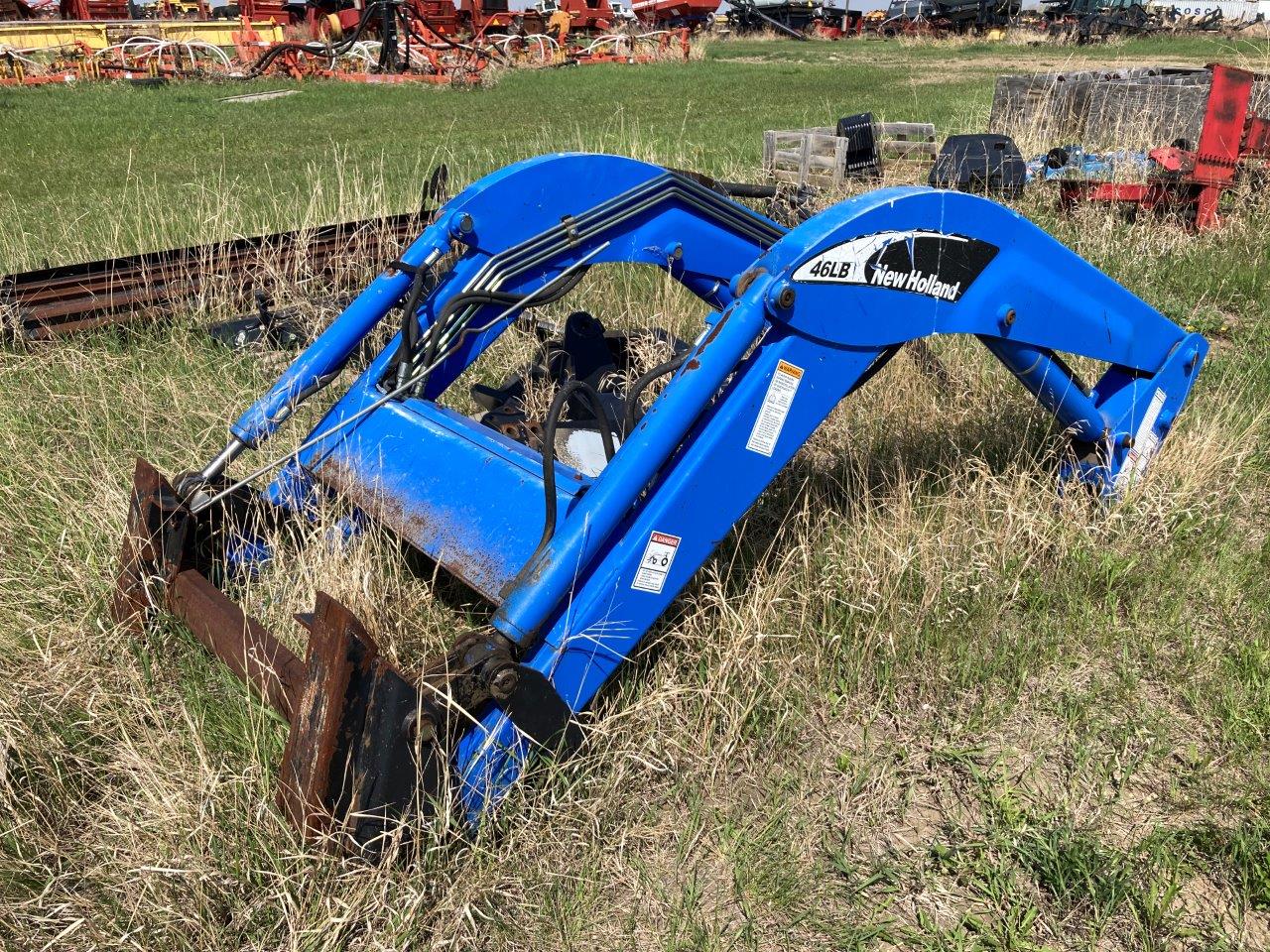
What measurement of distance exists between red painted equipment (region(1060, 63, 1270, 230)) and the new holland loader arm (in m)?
4.40

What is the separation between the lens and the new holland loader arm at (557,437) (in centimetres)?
202

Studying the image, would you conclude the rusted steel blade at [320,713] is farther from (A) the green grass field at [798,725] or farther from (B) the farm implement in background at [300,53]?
(B) the farm implement in background at [300,53]

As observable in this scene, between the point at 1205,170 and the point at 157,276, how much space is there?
22.3ft

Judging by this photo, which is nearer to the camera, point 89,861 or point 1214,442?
point 89,861

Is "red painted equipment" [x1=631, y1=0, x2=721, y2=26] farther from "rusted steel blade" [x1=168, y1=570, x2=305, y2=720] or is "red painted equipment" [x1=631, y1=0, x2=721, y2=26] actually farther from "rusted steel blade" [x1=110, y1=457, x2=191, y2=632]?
"rusted steel blade" [x1=168, y1=570, x2=305, y2=720]

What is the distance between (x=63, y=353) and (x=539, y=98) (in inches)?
579

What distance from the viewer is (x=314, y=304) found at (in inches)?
211

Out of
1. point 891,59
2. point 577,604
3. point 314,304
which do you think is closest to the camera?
point 577,604

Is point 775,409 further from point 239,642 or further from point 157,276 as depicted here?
point 157,276

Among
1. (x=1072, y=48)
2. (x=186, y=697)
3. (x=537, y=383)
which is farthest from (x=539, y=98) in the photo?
(x=1072, y=48)

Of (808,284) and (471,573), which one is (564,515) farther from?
(808,284)

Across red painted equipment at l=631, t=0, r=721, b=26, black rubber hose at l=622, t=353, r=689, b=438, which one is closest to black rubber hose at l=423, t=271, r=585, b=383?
black rubber hose at l=622, t=353, r=689, b=438

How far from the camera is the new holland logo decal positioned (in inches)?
89.0

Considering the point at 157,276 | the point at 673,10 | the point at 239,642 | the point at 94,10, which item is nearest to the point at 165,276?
the point at 157,276
